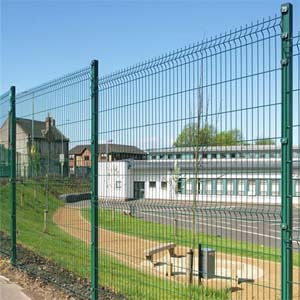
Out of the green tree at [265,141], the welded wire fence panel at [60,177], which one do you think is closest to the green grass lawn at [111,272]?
the welded wire fence panel at [60,177]

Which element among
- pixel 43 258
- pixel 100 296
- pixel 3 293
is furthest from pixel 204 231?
pixel 43 258

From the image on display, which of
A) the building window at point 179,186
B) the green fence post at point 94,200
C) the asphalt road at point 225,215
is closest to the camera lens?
the asphalt road at point 225,215

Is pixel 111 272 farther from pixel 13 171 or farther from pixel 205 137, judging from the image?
pixel 205 137

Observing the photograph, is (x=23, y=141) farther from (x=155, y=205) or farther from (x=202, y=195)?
(x=202, y=195)

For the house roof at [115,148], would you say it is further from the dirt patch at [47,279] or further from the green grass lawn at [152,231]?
the dirt patch at [47,279]

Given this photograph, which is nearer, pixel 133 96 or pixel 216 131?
pixel 216 131

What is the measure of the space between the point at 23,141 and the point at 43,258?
2.08 metres

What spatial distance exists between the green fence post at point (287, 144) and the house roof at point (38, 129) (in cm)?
393

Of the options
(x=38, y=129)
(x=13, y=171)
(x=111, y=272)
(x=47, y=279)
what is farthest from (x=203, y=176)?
(x=13, y=171)

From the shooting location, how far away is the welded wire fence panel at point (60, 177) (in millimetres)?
6598

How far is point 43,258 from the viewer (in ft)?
29.1

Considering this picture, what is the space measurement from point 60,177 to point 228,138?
3.54m

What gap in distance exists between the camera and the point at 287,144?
12.5ft

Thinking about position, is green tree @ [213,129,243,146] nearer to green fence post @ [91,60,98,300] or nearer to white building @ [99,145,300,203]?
white building @ [99,145,300,203]
